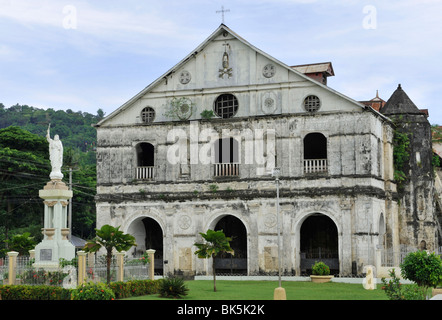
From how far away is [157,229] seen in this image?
39062 millimetres

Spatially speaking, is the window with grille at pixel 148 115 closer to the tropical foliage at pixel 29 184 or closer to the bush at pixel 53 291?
the bush at pixel 53 291

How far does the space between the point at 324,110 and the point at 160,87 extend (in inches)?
346

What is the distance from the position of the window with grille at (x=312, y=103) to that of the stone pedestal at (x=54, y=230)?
41.8 ft

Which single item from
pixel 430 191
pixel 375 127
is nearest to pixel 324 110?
pixel 375 127

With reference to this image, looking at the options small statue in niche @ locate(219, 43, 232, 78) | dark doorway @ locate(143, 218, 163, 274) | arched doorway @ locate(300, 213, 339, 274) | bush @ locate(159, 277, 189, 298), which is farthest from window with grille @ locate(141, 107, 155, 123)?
bush @ locate(159, 277, 189, 298)

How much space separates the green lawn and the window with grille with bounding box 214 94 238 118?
849cm

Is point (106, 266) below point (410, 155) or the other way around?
below

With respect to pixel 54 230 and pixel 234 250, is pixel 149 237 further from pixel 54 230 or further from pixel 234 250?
pixel 54 230

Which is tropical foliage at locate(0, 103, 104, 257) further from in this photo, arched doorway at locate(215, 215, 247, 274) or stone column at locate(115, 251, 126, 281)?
stone column at locate(115, 251, 126, 281)

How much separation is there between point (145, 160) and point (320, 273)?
12278 mm

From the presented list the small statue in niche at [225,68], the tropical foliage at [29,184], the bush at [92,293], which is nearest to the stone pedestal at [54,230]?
the bush at [92,293]

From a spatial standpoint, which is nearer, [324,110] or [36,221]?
[324,110]

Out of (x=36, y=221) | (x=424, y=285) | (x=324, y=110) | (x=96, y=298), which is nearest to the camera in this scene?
(x=96, y=298)

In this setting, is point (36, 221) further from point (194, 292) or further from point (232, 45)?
point (194, 292)
